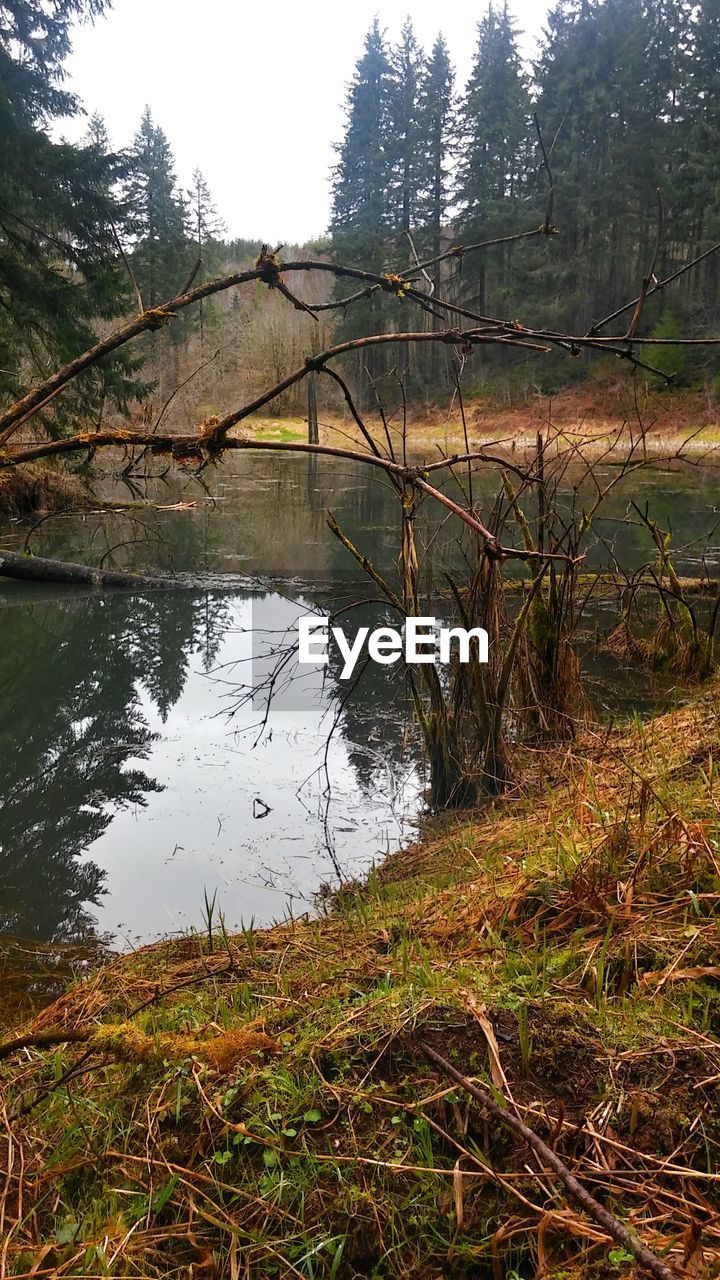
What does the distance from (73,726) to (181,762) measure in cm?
141

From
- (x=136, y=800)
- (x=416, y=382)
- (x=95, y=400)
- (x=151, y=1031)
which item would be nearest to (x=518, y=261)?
(x=416, y=382)

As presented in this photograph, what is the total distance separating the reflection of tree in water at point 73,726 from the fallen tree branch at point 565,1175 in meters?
2.78

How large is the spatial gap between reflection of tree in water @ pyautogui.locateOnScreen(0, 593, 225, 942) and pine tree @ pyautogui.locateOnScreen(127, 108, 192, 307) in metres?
28.2

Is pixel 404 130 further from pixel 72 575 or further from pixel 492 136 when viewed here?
pixel 72 575

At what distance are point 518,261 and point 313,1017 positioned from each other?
42890 millimetres

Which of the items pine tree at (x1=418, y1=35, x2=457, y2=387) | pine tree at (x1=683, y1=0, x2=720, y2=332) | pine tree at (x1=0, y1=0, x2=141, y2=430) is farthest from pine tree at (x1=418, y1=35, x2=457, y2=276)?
pine tree at (x1=0, y1=0, x2=141, y2=430)

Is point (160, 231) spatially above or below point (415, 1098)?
above

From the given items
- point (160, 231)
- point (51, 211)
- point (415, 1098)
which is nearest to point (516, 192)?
point (160, 231)

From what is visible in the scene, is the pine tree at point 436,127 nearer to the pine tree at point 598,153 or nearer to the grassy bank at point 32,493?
the pine tree at point 598,153

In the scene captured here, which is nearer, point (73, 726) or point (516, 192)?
point (73, 726)

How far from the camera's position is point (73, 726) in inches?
270

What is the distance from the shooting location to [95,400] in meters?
14.5

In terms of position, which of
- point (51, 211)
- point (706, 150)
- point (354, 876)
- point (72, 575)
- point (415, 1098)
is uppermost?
point (706, 150)

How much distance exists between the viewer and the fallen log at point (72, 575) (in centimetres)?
1117
